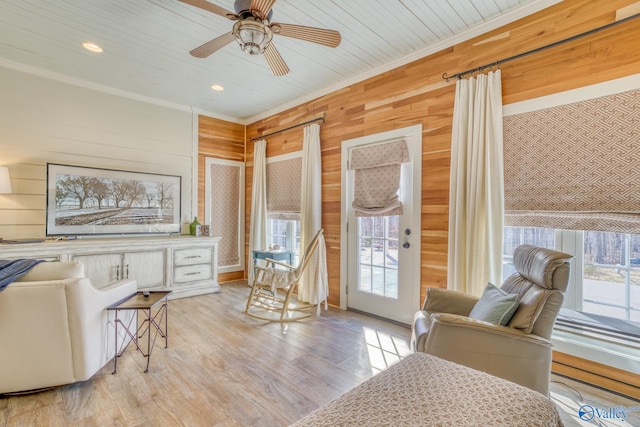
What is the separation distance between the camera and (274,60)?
2572 mm

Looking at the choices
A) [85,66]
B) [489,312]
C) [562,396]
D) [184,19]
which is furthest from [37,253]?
[562,396]

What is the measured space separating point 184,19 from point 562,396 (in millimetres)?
4120

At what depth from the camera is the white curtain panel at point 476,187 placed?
252 cm

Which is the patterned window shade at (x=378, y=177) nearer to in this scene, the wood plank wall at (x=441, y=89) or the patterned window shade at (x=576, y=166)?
the wood plank wall at (x=441, y=89)

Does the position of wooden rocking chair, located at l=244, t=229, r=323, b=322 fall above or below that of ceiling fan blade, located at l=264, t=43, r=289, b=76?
below

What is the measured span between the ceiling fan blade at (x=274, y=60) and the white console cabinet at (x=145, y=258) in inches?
109

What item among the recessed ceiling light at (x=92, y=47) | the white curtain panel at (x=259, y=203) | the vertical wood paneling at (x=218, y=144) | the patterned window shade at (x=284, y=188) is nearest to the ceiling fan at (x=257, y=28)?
the recessed ceiling light at (x=92, y=47)

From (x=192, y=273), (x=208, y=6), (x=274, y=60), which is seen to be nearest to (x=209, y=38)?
(x=274, y=60)

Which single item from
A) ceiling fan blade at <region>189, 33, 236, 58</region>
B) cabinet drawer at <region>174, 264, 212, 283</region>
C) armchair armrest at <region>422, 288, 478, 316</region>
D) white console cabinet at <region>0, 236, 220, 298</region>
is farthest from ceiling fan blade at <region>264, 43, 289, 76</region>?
cabinet drawer at <region>174, 264, 212, 283</region>

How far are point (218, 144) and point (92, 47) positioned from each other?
2254mm

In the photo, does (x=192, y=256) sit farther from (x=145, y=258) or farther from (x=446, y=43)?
(x=446, y=43)

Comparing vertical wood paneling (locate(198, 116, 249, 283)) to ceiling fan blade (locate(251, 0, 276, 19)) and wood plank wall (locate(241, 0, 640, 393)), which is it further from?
ceiling fan blade (locate(251, 0, 276, 19))

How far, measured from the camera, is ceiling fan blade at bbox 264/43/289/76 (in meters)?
2.44

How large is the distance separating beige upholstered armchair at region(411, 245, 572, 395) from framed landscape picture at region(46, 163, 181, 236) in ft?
13.6
